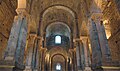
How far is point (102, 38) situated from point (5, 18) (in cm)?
721

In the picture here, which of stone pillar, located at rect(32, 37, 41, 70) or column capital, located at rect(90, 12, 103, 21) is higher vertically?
column capital, located at rect(90, 12, 103, 21)

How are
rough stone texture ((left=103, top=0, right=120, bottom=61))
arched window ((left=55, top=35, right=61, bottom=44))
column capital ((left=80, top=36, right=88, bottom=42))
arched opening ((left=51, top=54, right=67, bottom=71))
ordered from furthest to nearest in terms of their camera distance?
arched opening ((left=51, top=54, right=67, bottom=71)), arched window ((left=55, top=35, right=61, bottom=44)), column capital ((left=80, top=36, right=88, bottom=42)), rough stone texture ((left=103, top=0, right=120, bottom=61))

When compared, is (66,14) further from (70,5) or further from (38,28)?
(38,28)

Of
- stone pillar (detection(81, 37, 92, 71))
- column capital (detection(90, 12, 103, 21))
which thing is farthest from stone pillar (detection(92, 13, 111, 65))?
stone pillar (detection(81, 37, 92, 71))

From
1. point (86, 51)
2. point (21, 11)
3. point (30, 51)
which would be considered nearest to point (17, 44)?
point (21, 11)

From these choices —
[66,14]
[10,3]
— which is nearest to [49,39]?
[66,14]

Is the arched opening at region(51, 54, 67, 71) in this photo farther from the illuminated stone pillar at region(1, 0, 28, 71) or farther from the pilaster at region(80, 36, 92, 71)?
the illuminated stone pillar at region(1, 0, 28, 71)

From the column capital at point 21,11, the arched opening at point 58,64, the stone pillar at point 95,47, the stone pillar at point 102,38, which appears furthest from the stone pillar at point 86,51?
the arched opening at point 58,64

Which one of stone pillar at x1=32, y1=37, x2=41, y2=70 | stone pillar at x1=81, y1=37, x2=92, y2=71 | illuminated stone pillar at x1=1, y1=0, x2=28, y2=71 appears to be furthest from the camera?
stone pillar at x1=32, y1=37, x2=41, y2=70

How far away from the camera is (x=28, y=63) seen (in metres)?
12.3

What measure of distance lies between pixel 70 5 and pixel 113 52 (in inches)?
324

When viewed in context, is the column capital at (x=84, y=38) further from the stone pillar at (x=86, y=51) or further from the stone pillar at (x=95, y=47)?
the stone pillar at (x=95, y=47)

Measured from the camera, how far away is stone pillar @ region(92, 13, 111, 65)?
7.68m

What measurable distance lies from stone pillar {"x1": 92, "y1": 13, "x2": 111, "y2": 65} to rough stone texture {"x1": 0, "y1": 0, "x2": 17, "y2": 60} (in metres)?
6.37
